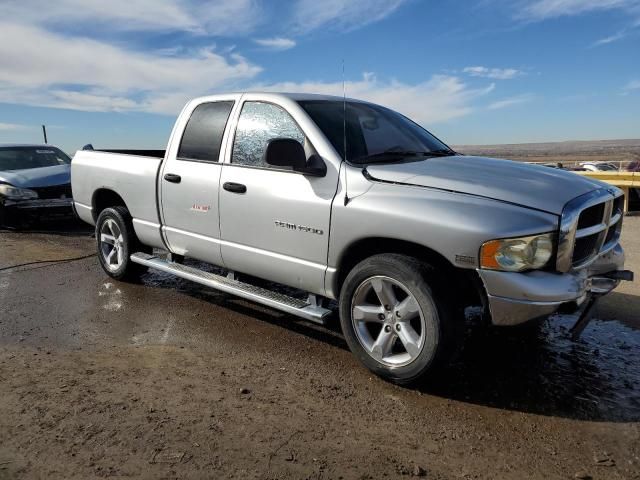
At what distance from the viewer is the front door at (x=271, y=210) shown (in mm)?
3713

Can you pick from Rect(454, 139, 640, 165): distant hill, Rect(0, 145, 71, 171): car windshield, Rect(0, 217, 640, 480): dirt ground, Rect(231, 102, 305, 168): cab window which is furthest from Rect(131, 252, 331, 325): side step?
Rect(454, 139, 640, 165): distant hill

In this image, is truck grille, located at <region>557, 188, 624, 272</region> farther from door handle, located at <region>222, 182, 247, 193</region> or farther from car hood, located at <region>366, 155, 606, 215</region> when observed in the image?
door handle, located at <region>222, 182, 247, 193</region>

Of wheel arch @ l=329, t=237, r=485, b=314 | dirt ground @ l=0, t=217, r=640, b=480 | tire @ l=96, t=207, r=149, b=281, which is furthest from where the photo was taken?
tire @ l=96, t=207, r=149, b=281

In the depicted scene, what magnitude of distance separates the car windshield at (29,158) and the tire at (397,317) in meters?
9.06

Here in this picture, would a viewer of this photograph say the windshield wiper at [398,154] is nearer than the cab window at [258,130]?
Yes

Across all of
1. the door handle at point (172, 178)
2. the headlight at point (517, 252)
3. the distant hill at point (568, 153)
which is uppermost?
the door handle at point (172, 178)

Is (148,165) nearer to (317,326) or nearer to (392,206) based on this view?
(317,326)

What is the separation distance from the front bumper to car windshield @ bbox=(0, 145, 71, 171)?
9903mm

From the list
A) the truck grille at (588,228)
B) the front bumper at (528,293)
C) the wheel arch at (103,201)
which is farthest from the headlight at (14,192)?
the truck grille at (588,228)

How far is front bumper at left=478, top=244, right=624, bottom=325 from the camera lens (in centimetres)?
291

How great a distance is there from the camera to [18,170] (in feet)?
32.3

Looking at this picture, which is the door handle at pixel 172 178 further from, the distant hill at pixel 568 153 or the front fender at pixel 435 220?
the distant hill at pixel 568 153

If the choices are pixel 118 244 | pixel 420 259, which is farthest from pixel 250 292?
pixel 118 244

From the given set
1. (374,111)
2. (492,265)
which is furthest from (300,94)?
(492,265)
